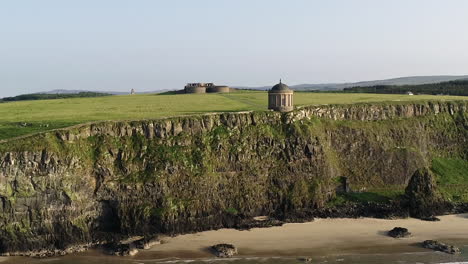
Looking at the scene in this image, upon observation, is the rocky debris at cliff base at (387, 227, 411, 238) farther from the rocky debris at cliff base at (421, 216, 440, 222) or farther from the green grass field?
the green grass field

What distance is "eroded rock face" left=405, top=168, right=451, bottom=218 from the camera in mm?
60688

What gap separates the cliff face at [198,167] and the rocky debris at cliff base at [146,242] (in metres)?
2.74

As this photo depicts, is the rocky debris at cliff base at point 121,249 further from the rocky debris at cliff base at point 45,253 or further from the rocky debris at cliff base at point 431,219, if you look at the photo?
the rocky debris at cliff base at point 431,219

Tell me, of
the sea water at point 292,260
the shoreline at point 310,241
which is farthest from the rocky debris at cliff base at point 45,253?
the sea water at point 292,260

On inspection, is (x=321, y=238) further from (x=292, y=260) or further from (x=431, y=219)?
(x=431, y=219)

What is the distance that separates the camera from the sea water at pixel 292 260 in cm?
4569

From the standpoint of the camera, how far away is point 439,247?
1932 inches

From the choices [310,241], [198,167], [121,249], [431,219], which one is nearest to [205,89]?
[198,167]

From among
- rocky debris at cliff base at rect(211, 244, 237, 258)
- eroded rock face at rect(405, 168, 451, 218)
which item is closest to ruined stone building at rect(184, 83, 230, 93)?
eroded rock face at rect(405, 168, 451, 218)

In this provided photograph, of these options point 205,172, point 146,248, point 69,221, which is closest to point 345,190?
point 205,172

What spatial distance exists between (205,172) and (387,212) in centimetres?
2240

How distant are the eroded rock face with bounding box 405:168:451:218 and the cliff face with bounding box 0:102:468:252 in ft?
17.7

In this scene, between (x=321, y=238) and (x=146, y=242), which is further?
(x=321, y=238)

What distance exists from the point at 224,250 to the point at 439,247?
21.1 meters
